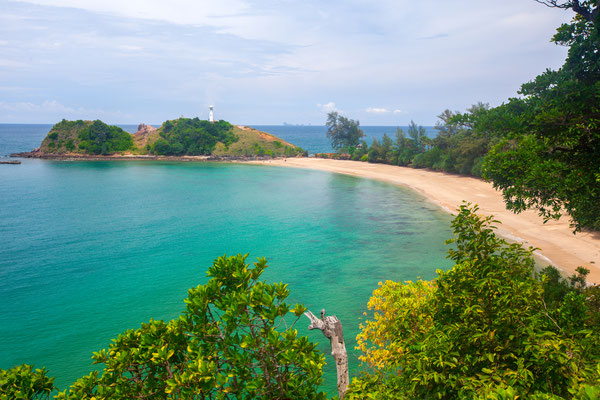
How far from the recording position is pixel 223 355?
6.35 m

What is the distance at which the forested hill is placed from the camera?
110 m

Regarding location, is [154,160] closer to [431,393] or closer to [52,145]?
[52,145]

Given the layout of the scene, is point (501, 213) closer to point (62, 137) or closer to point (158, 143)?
point (158, 143)

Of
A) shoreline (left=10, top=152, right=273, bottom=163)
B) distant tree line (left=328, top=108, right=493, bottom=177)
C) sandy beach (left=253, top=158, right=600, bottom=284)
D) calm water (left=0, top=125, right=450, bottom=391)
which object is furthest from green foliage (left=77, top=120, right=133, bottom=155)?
distant tree line (left=328, top=108, right=493, bottom=177)

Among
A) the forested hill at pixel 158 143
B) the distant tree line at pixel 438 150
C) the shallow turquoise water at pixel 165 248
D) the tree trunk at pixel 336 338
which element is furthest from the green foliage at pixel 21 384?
the forested hill at pixel 158 143

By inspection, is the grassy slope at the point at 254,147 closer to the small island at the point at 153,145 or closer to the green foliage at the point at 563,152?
the small island at the point at 153,145

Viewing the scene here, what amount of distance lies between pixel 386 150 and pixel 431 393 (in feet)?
286

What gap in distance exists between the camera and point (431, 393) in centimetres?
593

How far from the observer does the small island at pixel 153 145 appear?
109188 mm

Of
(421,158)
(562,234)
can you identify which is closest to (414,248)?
(562,234)

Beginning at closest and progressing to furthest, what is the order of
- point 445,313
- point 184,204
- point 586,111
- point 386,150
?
point 445,313
point 586,111
point 184,204
point 386,150

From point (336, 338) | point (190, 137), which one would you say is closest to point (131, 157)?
point (190, 137)

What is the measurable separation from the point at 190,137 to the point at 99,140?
2694 cm

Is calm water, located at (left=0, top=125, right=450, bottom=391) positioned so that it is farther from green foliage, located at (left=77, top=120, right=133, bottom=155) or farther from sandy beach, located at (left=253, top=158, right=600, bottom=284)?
green foliage, located at (left=77, top=120, right=133, bottom=155)
